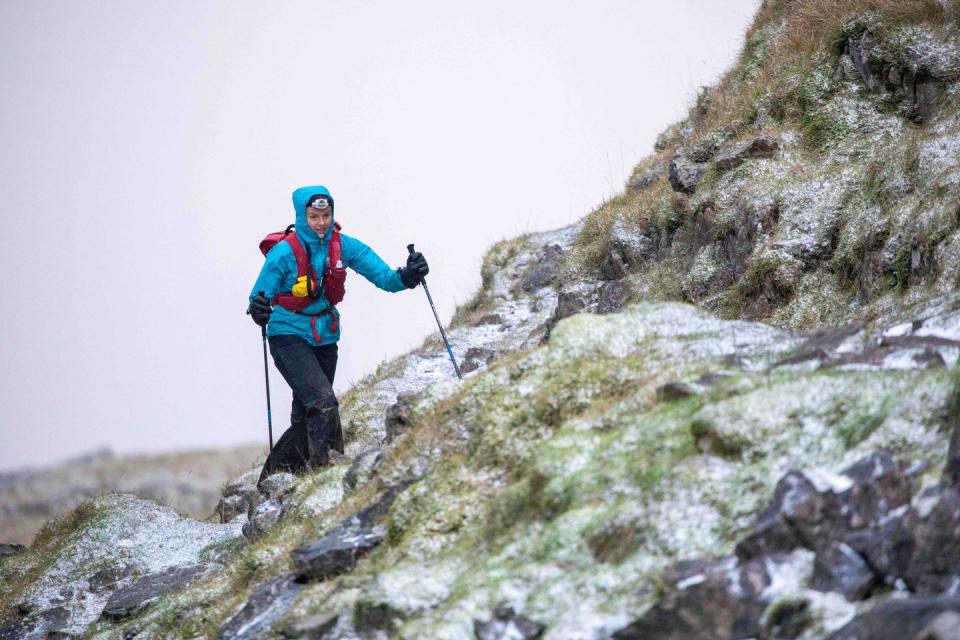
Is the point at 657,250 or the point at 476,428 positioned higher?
the point at 657,250

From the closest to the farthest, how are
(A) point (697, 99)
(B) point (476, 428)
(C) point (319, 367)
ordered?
(B) point (476, 428)
(C) point (319, 367)
(A) point (697, 99)

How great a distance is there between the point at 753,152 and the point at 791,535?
41.7 ft

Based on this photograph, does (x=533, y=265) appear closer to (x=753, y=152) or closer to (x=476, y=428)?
(x=753, y=152)

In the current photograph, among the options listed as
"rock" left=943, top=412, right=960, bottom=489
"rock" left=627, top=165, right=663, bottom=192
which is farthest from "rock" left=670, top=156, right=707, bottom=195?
"rock" left=943, top=412, right=960, bottom=489

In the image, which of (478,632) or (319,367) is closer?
(478,632)

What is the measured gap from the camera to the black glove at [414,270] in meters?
16.8

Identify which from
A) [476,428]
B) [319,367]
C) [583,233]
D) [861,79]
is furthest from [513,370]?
[583,233]

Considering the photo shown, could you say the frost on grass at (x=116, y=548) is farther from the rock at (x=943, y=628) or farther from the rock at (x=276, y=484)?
the rock at (x=943, y=628)

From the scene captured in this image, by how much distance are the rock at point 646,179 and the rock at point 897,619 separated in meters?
17.5

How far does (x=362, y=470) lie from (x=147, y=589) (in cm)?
487

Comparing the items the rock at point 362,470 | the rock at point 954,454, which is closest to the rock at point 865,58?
the rock at point 362,470

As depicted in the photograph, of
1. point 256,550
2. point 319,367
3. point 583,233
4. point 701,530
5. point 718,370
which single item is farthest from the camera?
point 583,233

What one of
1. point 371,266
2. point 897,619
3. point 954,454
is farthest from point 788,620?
point 371,266

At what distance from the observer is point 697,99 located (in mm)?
24922
